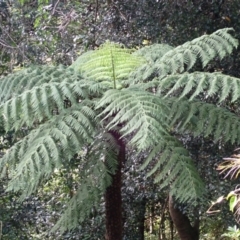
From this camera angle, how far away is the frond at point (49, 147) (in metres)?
1.45

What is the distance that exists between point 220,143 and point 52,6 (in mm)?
1695

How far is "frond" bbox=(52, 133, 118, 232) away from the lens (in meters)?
1.68

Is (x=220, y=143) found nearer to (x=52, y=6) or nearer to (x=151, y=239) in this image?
(x=52, y=6)

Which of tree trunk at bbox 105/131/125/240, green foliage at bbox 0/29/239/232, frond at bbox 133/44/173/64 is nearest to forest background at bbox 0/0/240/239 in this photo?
frond at bbox 133/44/173/64

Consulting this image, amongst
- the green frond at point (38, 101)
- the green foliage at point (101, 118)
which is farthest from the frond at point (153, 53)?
the green frond at point (38, 101)

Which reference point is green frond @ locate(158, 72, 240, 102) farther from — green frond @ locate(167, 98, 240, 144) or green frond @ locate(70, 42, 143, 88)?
green frond @ locate(70, 42, 143, 88)

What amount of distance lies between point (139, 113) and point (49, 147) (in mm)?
320

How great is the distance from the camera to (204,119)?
1722 mm

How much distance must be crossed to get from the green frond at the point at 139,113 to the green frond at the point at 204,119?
0.32 feet

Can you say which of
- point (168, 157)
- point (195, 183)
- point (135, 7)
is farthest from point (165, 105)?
point (135, 7)

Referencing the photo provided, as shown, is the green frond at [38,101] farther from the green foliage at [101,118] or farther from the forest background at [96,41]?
the forest background at [96,41]

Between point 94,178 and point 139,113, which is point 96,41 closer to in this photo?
point 94,178

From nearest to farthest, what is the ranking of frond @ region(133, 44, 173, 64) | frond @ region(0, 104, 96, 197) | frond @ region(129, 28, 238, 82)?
1. frond @ region(0, 104, 96, 197)
2. frond @ region(129, 28, 238, 82)
3. frond @ region(133, 44, 173, 64)

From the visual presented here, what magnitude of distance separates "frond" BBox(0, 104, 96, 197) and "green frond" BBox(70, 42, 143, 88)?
0.22m
